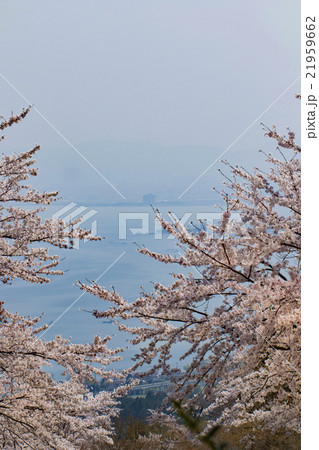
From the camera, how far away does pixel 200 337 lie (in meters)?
5.43

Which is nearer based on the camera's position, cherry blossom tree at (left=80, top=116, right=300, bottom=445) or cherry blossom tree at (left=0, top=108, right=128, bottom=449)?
cherry blossom tree at (left=80, top=116, right=300, bottom=445)

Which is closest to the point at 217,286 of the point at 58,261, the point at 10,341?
the point at 10,341

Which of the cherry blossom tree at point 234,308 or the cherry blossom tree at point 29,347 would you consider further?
the cherry blossom tree at point 29,347

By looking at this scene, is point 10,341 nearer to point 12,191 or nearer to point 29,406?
point 29,406

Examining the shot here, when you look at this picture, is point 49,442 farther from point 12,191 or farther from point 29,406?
point 12,191

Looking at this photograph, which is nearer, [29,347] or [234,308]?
[234,308]

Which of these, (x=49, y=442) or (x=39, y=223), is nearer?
(x=39, y=223)

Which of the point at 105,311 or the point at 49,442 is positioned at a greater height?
the point at 105,311
